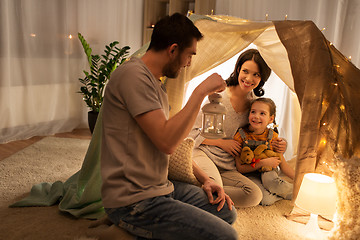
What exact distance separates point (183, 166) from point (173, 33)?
83 cm

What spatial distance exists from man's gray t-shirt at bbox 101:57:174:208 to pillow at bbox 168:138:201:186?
53cm

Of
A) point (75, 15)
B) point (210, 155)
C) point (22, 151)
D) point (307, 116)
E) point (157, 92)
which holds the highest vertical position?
point (75, 15)

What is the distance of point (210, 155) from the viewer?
241 cm

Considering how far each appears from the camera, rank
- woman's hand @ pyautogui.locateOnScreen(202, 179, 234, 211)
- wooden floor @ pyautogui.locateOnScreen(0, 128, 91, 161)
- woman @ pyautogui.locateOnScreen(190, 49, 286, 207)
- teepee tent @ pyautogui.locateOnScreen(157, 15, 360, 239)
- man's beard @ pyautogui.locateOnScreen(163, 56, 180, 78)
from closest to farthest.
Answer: man's beard @ pyautogui.locateOnScreen(163, 56, 180, 78), woman's hand @ pyautogui.locateOnScreen(202, 179, 234, 211), teepee tent @ pyautogui.locateOnScreen(157, 15, 360, 239), woman @ pyautogui.locateOnScreen(190, 49, 286, 207), wooden floor @ pyautogui.locateOnScreen(0, 128, 91, 161)

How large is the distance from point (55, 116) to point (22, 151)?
39.9 inches

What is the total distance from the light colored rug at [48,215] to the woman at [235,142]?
16cm

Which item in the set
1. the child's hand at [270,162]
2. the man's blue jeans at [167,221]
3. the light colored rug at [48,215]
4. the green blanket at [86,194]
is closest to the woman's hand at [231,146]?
the child's hand at [270,162]

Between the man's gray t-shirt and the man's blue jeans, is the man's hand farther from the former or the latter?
the man's blue jeans

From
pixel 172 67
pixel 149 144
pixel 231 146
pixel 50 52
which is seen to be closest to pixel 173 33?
pixel 172 67

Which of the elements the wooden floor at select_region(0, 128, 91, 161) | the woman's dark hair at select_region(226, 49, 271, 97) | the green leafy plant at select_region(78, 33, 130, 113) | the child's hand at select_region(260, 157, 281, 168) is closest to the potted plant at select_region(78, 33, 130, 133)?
the green leafy plant at select_region(78, 33, 130, 113)

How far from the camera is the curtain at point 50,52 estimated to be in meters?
3.61

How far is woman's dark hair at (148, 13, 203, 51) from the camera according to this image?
1384 millimetres

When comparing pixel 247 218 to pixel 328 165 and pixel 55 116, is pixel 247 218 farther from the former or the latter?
pixel 55 116

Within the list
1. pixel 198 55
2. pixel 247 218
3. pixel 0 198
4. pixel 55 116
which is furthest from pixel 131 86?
pixel 55 116
